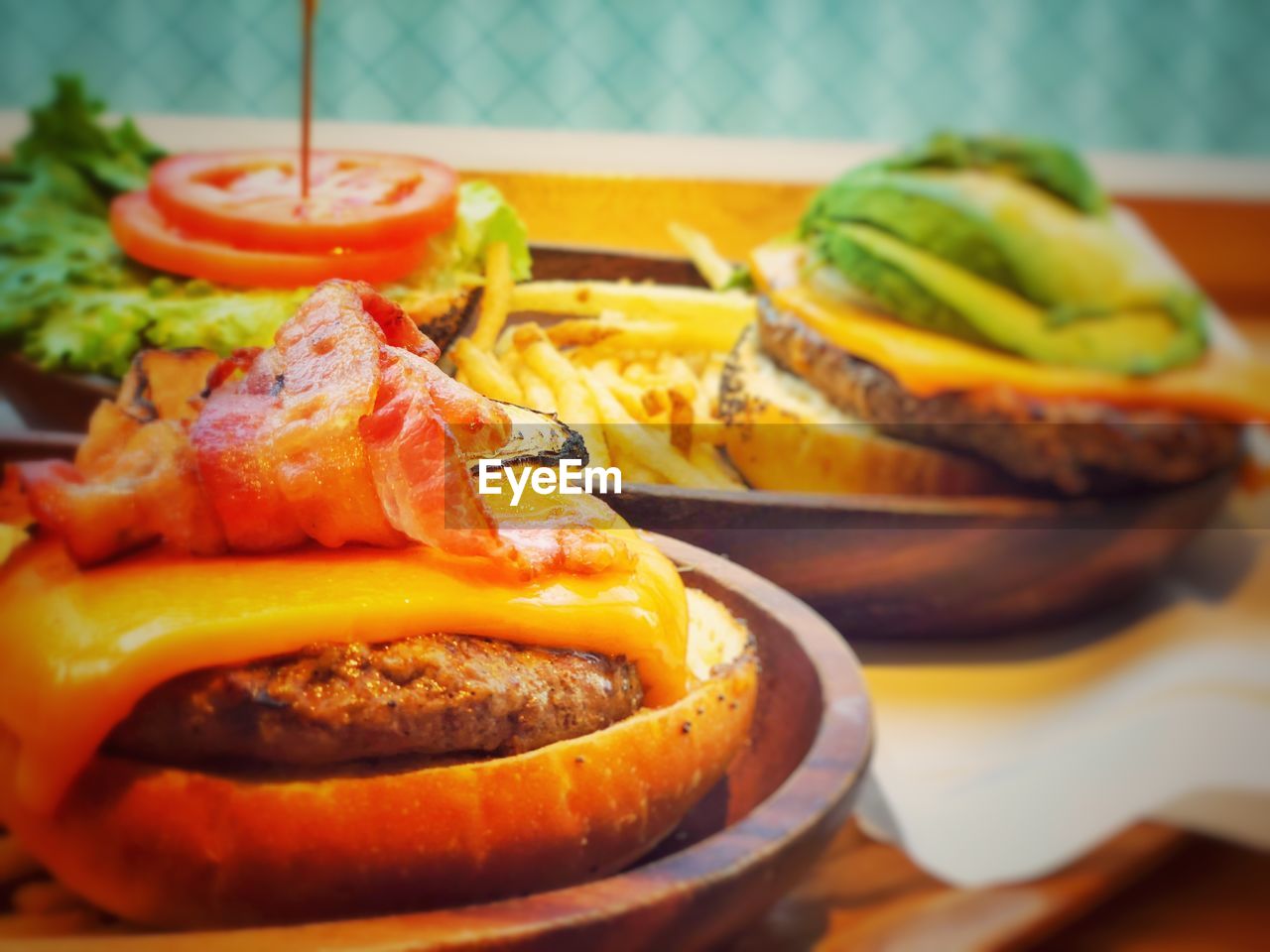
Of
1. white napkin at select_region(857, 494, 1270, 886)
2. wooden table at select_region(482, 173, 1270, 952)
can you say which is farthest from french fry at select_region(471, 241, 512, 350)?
white napkin at select_region(857, 494, 1270, 886)

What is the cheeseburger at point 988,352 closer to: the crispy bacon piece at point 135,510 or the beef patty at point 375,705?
the beef patty at point 375,705

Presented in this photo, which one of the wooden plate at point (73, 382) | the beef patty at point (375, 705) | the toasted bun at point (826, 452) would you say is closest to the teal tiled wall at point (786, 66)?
the wooden plate at point (73, 382)

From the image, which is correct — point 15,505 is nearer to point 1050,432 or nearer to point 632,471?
point 632,471

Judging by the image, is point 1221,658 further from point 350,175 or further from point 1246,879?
point 350,175

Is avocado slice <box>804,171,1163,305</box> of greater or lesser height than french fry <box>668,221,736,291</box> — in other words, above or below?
above

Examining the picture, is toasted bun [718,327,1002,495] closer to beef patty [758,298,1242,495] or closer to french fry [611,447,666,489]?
beef patty [758,298,1242,495]

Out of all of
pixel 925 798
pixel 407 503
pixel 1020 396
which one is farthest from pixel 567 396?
pixel 925 798
